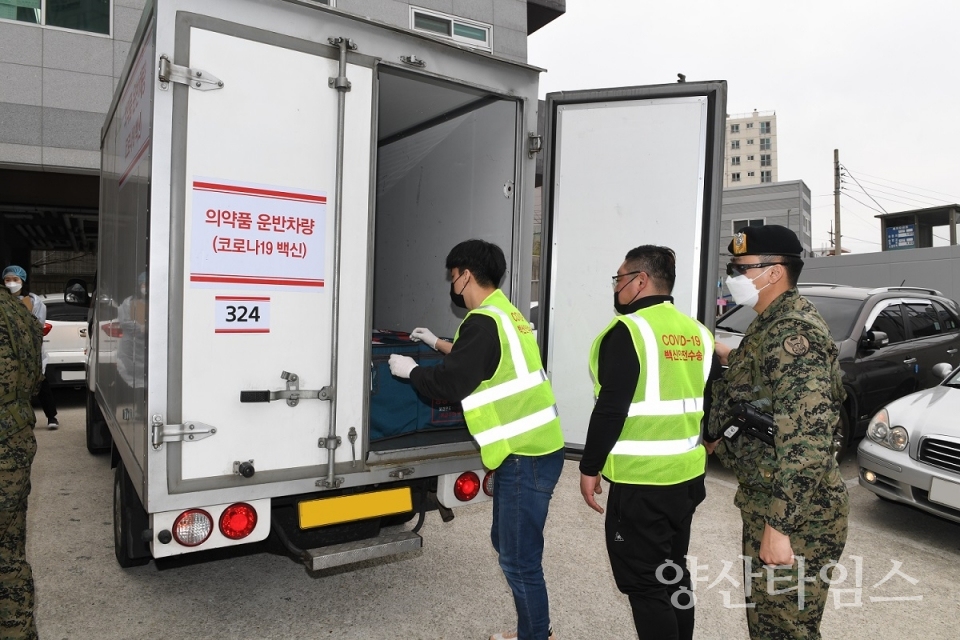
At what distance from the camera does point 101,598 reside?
3.73m

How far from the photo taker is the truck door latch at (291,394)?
2934 mm

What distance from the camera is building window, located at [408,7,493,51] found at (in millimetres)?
12336

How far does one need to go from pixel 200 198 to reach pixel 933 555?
515 centimetres

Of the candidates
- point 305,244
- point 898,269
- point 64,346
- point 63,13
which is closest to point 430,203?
point 305,244

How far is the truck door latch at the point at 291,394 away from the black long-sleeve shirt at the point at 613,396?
1.23 metres

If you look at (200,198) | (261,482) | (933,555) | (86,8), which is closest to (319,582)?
(261,482)

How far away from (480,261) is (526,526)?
3.69 ft

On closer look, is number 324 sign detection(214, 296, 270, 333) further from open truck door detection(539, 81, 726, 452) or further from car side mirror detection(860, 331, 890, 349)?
car side mirror detection(860, 331, 890, 349)

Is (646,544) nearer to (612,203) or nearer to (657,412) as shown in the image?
(657,412)

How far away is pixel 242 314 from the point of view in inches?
114

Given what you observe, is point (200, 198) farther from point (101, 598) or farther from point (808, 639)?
point (808, 639)

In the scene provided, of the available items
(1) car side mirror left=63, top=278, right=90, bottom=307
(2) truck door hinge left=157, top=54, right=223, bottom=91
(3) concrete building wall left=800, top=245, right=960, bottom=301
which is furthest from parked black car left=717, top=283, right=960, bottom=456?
(3) concrete building wall left=800, top=245, right=960, bottom=301

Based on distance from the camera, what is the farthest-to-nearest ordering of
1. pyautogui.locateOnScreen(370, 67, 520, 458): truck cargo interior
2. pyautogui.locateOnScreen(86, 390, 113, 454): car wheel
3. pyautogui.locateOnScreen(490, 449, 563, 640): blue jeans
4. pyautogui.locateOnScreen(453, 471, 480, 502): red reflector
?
pyautogui.locateOnScreen(86, 390, 113, 454): car wheel → pyautogui.locateOnScreen(370, 67, 520, 458): truck cargo interior → pyautogui.locateOnScreen(453, 471, 480, 502): red reflector → pyautogui.locateOnScreen(490, 449, 563, 640): blue jeans

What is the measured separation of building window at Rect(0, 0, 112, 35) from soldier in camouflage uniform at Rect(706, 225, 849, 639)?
454 inches
